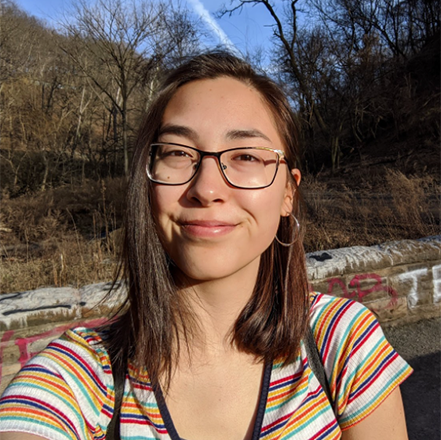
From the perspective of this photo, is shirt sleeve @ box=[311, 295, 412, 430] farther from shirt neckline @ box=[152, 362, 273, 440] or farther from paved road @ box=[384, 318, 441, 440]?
paved road @ box=[384, 318, 441, 440]

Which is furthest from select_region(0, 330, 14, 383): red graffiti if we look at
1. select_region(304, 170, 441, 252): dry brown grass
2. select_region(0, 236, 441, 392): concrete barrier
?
select_region(304, 170, 441, 252): dry brown grass

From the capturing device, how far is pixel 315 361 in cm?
117

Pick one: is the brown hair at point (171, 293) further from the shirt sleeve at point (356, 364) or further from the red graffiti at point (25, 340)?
the red graffiti at point (25, 340)

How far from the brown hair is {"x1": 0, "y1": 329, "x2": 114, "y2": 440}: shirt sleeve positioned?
0.33 ft

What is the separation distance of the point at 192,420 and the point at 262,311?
409 mm

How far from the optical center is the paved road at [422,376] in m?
2.45

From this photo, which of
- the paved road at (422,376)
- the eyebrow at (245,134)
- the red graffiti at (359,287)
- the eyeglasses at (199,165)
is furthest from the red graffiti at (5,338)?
the paved road at (422,376)

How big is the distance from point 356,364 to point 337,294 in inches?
94.5

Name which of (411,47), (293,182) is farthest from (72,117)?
(293,182)

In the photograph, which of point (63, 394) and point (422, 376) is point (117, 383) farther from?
point (422, 376)

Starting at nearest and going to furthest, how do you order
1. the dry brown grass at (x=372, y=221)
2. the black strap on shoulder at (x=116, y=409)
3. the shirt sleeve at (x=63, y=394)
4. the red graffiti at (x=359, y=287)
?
the shirt sleeve at (x=63, y=394), the black strap on shoulder at (x=116, y=409), the red graffiti at (x=359, y=287), the dry brown grass at (x=372, y=221)

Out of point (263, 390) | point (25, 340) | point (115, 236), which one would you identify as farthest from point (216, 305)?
point (115, 236)

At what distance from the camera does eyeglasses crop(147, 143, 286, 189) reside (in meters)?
1.14

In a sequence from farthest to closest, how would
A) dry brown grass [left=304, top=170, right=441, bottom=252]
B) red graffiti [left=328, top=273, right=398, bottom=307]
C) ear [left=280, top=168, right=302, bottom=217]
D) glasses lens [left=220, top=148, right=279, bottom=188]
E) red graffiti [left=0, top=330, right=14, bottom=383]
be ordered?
dry brown grass [left=304, top=170, right=441, bottom=252] → red graffiti [left=328, top=273, right=398, bottom=307] → red graffiti [left=0, top=330, right=14, bottom=383] → ear [left=280, top=168, right=302, bottom=217] → glasses lens [left=220, top=148, right=279, bottom=188]
